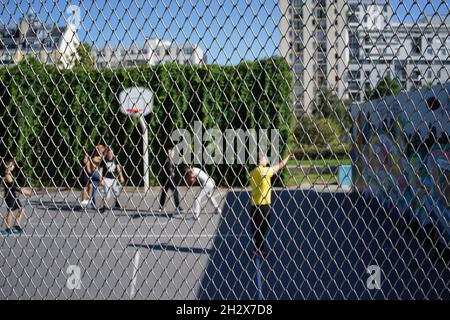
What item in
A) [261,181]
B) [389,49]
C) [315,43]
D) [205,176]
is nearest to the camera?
[389,49]

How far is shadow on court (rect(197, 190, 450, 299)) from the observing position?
2555mm

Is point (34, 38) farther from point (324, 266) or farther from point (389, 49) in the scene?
point (324, 266)

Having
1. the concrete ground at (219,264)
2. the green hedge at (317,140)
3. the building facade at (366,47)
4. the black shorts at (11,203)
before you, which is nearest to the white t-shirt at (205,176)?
the concrete ground at (219,264)

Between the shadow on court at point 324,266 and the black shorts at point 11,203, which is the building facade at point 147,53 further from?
the black shorts at point 11,203

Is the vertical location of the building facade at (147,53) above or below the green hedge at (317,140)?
above

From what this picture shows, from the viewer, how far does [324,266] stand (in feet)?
8.47

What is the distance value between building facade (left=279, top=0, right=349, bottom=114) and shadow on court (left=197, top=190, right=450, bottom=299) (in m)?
0.61

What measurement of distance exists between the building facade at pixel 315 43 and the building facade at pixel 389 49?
7 cm

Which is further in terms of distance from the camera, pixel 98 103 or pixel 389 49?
pixel 98 103

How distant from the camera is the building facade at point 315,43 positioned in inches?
85.5

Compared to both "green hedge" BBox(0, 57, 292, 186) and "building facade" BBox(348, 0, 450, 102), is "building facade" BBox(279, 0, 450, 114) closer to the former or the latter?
"building facade" BBox(348, 0, 450, 102)

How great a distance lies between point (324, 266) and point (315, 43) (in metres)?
1.30

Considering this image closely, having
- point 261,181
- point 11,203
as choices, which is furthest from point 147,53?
point 11,203
